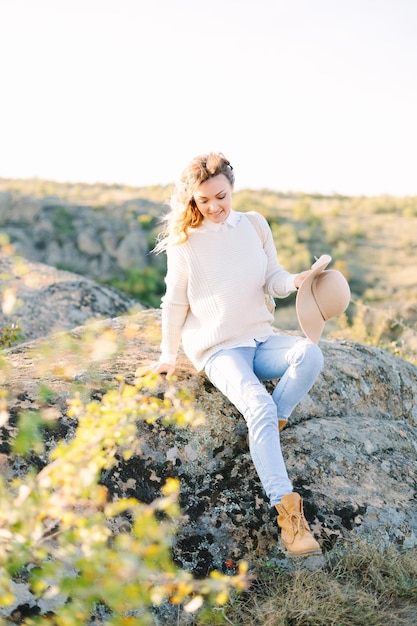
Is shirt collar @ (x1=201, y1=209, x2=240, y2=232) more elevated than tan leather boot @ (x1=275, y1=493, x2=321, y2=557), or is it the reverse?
shirt collar @ (x1=201, y1=209, x2=240, y2=232)

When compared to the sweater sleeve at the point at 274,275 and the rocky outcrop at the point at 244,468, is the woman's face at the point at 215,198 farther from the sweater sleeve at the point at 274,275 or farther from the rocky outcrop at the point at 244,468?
the rocky outcrop at the point at 244,468

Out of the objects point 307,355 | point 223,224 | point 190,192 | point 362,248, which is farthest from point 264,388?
point 362,248

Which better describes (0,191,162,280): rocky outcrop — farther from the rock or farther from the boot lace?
the boot lace

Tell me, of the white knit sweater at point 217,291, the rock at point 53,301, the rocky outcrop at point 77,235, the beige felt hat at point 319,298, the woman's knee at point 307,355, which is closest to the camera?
the woman's knee at point 307,355

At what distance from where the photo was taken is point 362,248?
21.2 m

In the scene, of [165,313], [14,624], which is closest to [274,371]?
[165,313]

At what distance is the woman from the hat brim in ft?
0.20

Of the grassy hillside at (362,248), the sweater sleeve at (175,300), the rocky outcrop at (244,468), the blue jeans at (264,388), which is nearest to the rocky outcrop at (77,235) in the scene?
the grassy hillside at (362,248)

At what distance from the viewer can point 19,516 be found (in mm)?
1667

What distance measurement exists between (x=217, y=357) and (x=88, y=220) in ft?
50.6

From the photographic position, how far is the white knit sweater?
365cm

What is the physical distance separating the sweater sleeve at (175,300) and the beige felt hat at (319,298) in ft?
2.30

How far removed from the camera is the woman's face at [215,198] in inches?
140

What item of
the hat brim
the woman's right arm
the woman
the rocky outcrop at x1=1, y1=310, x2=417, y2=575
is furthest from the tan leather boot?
the woman's right arm
